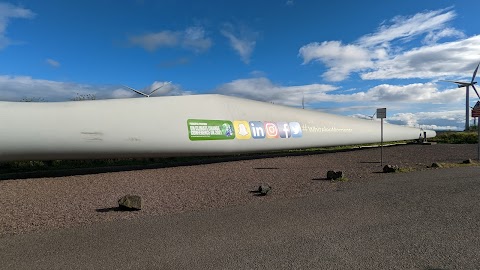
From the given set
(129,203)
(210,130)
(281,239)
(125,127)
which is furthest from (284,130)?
(281,239)

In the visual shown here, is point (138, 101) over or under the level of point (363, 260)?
over

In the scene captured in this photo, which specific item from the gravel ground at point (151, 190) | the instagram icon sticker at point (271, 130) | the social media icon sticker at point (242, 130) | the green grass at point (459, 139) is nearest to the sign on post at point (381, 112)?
the gravel ground at point (151, 190)

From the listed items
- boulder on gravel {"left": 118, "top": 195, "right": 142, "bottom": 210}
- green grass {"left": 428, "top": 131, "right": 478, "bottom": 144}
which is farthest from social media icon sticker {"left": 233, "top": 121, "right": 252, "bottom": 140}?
green grass {"left": 428, "top": 131, "right": 478, "bottom": 144}

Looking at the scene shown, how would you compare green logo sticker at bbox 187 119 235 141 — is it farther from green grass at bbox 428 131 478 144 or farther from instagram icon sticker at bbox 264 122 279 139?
green grass at bbox 428 131 478 144

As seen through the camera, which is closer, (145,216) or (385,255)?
(385,255)

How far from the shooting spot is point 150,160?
61.5 feet

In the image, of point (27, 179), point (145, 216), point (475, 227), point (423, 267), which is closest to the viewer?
point (423, 267)

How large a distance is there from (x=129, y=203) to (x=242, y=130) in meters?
10.8

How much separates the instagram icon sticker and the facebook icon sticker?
0.31 meters

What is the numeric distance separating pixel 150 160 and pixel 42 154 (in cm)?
647

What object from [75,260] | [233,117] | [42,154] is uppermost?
[233,117]

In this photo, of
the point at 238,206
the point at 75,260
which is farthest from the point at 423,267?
the point at 75,260

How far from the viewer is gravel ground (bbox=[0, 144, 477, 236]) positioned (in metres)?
8.00

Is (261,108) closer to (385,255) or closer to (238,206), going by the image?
(238,206)
